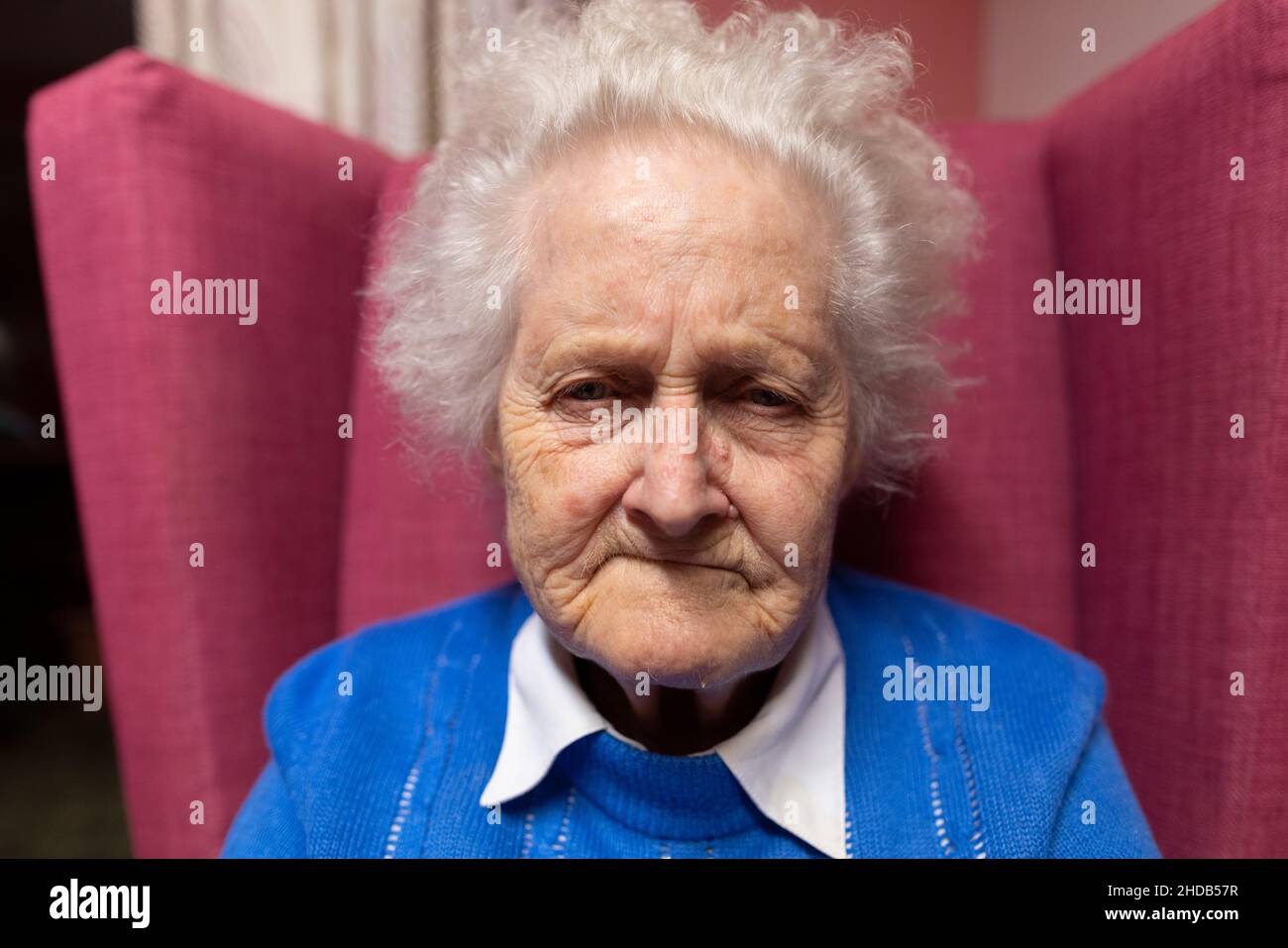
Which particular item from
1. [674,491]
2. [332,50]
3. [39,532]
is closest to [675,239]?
[674,491]

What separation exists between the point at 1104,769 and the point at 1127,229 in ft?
2.12

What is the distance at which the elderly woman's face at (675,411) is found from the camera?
2.45 feet

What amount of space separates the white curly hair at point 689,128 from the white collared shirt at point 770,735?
0.26 metres

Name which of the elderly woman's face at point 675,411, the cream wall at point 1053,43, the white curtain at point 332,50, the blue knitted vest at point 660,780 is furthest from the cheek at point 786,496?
the white curtain at point 332,50

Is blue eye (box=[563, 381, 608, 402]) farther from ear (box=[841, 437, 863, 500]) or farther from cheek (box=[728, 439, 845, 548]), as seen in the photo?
ear (box=[841, 437, 863, 500])

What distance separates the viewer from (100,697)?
1142 millimetres

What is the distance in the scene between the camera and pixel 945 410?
46.0 inches

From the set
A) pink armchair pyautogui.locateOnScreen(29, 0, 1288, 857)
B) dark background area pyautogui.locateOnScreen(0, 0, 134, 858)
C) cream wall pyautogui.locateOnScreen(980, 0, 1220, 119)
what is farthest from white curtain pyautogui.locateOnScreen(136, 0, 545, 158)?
cream wall pyautogui.locateOnScreen(980, 0, 1220, 119)

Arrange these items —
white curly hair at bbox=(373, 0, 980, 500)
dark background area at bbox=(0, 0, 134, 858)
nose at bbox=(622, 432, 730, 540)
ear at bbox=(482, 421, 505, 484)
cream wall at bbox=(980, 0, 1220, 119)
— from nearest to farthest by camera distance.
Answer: nose at bbox=(622, 432, 730, 540), white curly hair at bbox=(373, 0, 980, 500), ear at bbox=(482, 421, 505, 484), cream wall at bbox=(980, 0, 1220, 119), dark background area at bbox=(0, 0, 134, 858)

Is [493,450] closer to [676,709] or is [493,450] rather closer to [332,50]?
[676,709]

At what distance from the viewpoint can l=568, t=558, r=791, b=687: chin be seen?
29.7 inches

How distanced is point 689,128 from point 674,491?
35 centimetres
